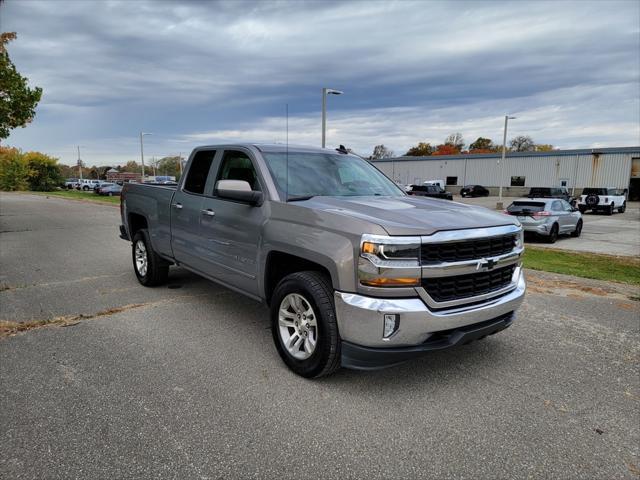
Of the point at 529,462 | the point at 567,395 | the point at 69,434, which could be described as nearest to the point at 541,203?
the point at 567,395

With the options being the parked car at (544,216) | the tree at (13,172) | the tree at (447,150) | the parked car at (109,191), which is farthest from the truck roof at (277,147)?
the tree at (447,150)

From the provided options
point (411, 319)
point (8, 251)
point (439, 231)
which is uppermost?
point (439, 231)

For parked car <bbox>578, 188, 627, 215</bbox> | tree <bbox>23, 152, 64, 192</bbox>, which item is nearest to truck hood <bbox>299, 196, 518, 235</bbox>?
parked car <bbox>578, 188, 627, 215</bbox>

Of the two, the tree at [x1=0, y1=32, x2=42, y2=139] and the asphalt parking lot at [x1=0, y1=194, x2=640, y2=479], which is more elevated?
the tree at [x1=0, y1=32, x2=42, y2=139]

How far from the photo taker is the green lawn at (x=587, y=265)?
826cm

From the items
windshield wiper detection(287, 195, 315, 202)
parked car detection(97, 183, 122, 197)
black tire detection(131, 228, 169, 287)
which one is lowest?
parked car detection(97, 183, 122, 197)

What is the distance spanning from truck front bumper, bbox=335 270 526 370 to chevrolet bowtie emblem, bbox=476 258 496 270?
0.32 meters

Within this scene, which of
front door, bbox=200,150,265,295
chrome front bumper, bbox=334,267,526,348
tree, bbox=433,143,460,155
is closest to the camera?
chrome front bumper, bbox=334,267,526,348

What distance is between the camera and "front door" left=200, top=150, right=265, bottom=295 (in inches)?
161

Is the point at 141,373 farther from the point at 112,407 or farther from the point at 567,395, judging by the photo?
the point at 567,395

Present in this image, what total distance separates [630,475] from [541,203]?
50.1ft

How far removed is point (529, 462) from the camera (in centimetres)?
259

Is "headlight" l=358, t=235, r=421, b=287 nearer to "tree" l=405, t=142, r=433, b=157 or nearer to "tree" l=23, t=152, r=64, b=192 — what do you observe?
"tree" l=23, t=152, r=64, b=192

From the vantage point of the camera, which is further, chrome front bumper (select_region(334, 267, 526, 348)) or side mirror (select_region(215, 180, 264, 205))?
side mirror (select_region(215, 180, 264, 205))
